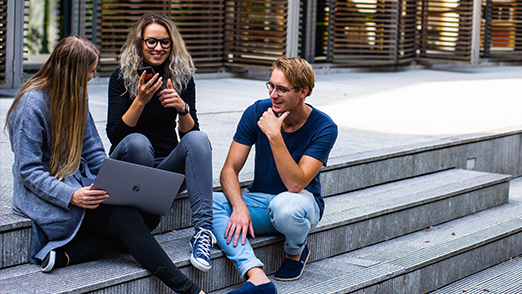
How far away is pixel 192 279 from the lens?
319 centimetres

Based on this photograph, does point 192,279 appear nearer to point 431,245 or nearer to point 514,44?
point 431,245

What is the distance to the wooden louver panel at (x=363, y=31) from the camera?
12.6m

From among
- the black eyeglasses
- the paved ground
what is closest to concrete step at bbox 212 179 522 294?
the paved ground

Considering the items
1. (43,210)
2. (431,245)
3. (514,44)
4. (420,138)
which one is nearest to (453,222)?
(431,245)

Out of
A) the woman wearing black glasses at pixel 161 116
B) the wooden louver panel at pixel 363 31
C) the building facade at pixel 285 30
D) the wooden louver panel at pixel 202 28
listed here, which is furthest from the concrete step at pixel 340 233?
the wooden louver panel at pixel 363 31

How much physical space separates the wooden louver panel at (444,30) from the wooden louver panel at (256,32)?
4.33 meters

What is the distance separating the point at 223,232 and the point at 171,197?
0.38 m

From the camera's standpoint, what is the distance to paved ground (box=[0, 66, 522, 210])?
5.38 metres

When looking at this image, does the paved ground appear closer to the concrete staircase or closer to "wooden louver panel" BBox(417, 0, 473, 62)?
the concrete staircase

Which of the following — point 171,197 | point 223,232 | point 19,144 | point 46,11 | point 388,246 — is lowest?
point 388,246

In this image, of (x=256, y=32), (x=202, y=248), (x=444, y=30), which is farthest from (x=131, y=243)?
(x=444, y=30)

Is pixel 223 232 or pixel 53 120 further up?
pixel 53 120

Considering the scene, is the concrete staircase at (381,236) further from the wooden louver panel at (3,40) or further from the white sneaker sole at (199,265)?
the wooden louver panel at (3,40)

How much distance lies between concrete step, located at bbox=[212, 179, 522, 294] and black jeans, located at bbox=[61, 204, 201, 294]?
1.55ft
